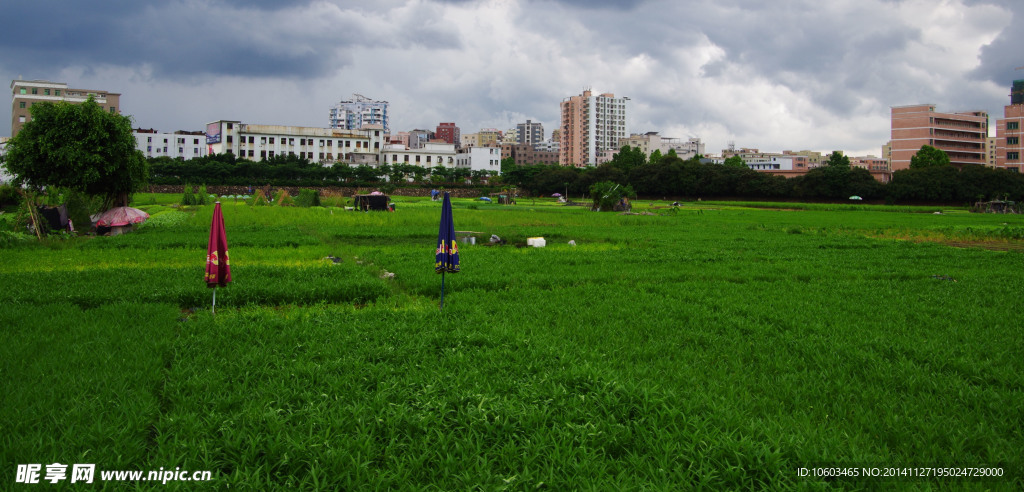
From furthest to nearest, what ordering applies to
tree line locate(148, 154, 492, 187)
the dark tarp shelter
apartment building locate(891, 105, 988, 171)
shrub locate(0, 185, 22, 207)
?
apartment building locate(891, 105, 988, 171), tree line locate(148, 154, 492, 187), the dark tarp shelter, shrub locate(0, 185, 22, 207)

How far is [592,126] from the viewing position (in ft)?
490

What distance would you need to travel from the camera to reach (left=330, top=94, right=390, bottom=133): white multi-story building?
169 meters

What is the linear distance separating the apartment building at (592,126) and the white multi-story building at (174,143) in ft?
277

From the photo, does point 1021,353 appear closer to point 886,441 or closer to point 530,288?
point 886,441

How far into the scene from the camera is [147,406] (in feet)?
15.1

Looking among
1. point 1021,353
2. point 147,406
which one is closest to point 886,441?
point 1021,353

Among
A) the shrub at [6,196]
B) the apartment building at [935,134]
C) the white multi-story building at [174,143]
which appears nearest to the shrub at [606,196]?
the shrub at [6,196]

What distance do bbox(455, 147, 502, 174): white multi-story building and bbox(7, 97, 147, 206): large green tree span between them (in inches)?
3605

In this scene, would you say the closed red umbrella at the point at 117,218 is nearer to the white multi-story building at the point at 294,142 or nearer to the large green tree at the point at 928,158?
the white multi-story building at the point at 294,142

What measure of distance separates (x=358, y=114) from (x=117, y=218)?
156m

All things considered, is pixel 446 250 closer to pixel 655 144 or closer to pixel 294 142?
pixel 294 142

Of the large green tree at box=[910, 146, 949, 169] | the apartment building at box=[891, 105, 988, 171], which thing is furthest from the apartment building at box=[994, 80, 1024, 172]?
the large green tree at box=[910, 146, 949, 169]

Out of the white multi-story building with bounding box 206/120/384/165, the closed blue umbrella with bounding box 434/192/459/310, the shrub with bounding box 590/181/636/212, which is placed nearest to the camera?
the closed blue umbrella with bounding box 434/192/459/310

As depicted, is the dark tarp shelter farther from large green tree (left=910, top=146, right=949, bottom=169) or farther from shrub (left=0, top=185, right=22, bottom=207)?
large green tree (left=910, top=146, right=949, bottom=169)
